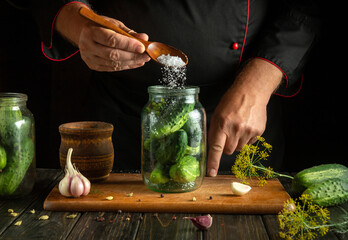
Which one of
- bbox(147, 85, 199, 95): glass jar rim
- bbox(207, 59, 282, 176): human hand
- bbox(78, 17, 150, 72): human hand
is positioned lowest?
bbox(207, 59, 282, 176): human hand

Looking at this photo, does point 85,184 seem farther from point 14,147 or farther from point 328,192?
point 328,192

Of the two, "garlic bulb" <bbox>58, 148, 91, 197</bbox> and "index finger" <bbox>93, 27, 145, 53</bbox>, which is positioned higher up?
"index finger" <bbox>93, 27, 145, 53</bbox>

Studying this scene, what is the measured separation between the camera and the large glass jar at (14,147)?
4.00 feet

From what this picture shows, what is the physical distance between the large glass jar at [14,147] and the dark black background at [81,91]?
889mm

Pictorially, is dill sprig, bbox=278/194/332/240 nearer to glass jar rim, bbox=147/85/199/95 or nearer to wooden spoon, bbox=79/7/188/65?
glass jar rim, bbox=147/85/199/95

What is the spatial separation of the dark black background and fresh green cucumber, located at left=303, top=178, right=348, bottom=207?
747 millimetres

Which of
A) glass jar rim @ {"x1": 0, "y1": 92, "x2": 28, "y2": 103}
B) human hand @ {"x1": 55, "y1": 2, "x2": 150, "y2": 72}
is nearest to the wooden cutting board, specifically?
glass jar rim @ {"x1": 0, "y1": 92, "x2": 28, "y2": 103}

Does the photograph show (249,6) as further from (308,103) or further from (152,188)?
(152,188)

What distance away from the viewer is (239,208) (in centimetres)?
118

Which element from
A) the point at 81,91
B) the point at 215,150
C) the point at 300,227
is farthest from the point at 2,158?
the point at 81,91

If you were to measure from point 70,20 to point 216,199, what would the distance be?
0.80 m

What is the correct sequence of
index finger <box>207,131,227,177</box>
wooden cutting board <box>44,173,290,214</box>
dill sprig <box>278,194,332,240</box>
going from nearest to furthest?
dill sprig <box>278,194,332,240</box>, wooden cutting board <box>44,173,290,214</box>, index finger <box>207,131,227,177</box>

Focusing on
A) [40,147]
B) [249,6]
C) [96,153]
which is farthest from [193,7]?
[40,147]

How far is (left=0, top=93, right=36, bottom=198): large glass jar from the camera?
48.1 inches
